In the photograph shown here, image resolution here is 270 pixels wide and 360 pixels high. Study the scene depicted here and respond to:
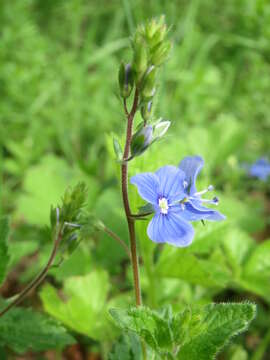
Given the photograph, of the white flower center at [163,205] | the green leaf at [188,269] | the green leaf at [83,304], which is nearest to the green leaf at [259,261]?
the green leaf at [188,269]

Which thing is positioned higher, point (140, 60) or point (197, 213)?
point (140, 60)

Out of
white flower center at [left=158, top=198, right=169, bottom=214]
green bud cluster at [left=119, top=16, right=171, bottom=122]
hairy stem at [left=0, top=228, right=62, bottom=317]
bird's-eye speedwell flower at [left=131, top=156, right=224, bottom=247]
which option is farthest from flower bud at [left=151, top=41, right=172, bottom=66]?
hairy stem at [left=0, top=228, right=62, bottom=317]

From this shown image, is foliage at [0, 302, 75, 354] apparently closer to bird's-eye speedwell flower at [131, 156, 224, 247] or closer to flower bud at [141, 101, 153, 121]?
bird's-eye speedwell flower at [131, 156, 224, 247]

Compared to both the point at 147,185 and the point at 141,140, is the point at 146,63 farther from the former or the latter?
the point at 147,185

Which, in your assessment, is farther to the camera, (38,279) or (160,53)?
(38,279)

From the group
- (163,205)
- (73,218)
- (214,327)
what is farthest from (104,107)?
(214,327)
